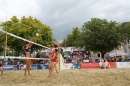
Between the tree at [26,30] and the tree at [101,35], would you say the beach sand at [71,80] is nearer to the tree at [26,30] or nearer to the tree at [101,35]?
the tree at [26,30]

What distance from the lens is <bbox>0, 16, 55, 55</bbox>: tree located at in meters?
29.4

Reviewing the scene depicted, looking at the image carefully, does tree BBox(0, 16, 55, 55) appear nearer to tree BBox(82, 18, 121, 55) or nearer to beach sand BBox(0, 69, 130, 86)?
tree BBox(82, 18, 121, 55)

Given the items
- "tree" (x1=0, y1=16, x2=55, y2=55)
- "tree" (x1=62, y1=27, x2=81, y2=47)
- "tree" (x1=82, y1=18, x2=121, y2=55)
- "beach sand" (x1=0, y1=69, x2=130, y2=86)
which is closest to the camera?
"beach sand" (x1=0, y1=69, x2=130, y2=86)

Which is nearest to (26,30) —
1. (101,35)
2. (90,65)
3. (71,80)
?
(101,35)

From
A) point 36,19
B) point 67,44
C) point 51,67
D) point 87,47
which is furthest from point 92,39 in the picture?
point 51,67

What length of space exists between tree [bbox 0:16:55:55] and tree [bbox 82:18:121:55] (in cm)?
585

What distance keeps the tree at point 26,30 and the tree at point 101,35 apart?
5.85 m

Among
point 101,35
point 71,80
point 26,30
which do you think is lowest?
point 71,80

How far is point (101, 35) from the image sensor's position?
31203 mm

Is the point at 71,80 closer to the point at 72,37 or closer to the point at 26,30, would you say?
the point at 26,30

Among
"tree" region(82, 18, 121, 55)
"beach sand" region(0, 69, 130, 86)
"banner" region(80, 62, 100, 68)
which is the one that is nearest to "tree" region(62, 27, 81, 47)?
"tree" region(82, 18, 121, 55)

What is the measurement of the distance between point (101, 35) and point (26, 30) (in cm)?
1140

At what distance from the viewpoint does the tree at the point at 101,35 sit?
30.8 meters

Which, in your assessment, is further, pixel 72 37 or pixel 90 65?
pixel 72 37
